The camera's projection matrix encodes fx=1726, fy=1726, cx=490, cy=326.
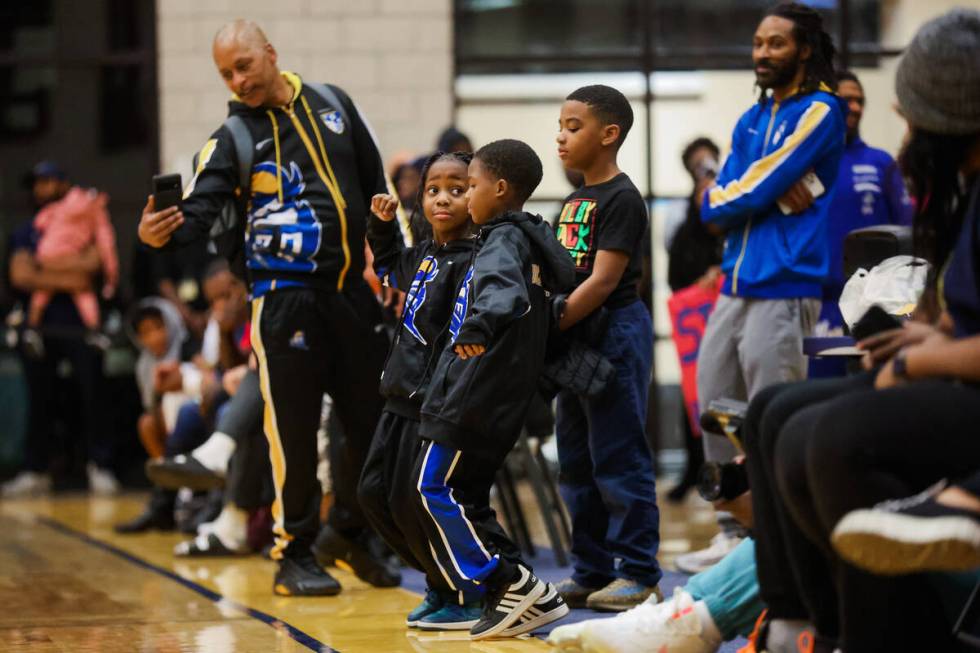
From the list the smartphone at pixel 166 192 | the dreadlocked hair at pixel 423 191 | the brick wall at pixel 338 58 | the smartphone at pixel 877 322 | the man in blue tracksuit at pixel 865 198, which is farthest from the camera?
the brick wall at pixel 338 58

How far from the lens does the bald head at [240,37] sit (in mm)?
5395

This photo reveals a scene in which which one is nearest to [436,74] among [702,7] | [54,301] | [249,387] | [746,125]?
[702,7]

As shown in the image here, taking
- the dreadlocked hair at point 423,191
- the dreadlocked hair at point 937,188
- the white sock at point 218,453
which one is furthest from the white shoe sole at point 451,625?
the white sock at point 218,453

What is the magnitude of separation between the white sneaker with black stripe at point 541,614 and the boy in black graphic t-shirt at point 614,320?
28 cm

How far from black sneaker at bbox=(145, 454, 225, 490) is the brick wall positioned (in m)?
3.68

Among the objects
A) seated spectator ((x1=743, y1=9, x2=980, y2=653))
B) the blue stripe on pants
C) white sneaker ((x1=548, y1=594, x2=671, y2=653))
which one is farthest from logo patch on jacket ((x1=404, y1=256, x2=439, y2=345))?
seated spectator ((x1=743, y1=9, x2=980, y2=653))

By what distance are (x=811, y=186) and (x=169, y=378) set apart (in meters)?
4.12

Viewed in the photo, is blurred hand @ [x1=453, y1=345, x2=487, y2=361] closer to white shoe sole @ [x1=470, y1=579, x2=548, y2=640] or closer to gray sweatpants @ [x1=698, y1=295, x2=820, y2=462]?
white shoe sole @ [x1=470, y1=579, x2=548, y2=640]

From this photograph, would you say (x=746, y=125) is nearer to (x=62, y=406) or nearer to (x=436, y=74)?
(x=436, y=74)

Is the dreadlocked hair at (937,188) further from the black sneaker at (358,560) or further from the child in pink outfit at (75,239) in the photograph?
the child in pink outfit at (75,239)

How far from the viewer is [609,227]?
15.7ft

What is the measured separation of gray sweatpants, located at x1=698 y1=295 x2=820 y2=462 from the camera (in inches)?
201

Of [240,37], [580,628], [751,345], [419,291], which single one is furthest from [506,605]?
[240,37]

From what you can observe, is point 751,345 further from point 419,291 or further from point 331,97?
point 331,97
